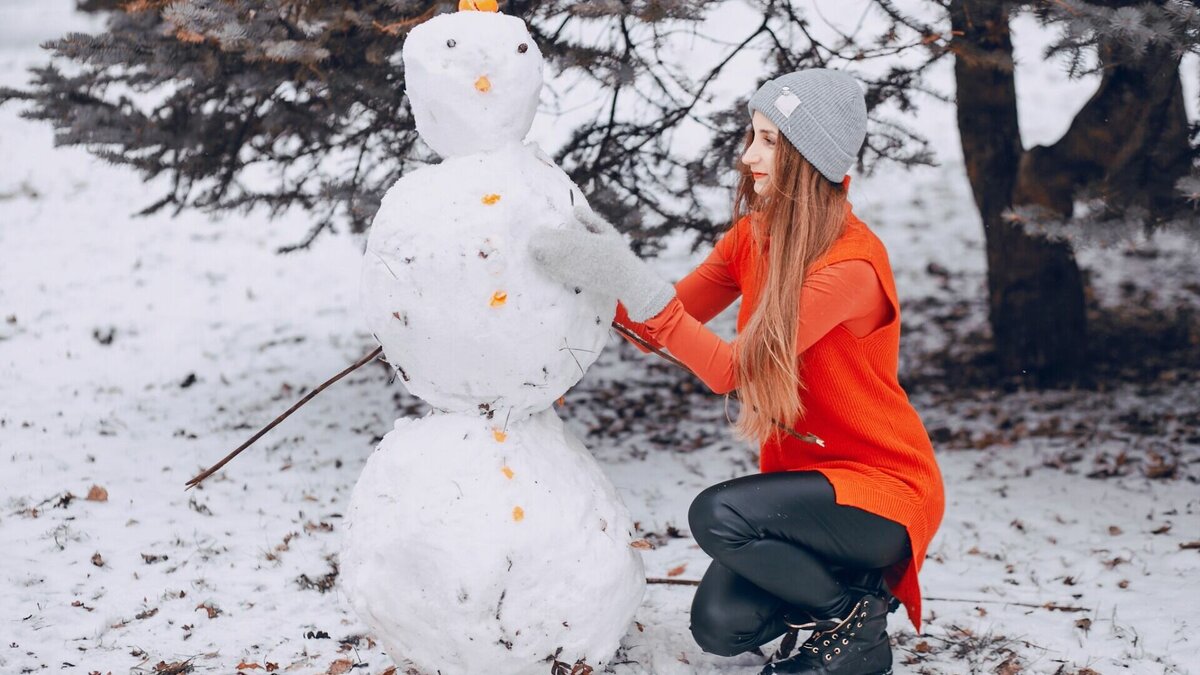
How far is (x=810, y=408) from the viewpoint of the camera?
2.88m

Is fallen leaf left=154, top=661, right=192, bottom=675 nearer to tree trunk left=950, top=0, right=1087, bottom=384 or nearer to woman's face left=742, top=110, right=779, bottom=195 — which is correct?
woman's face left=742, top=110, right=779, bottom=195

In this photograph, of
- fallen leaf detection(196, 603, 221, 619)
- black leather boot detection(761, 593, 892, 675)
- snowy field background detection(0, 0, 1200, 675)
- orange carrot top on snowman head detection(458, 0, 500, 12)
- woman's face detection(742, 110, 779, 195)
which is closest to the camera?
orange carrot top on snowman head detection(458, 0, 500, 12)

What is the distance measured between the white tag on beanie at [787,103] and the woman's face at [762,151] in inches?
2.3

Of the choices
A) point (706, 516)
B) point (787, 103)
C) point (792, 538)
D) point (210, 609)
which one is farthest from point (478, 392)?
point (210, 609)

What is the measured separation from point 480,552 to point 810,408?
3.24 ft

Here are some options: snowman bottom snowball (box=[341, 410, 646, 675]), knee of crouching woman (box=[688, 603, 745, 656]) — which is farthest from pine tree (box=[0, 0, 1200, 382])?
knee of crouching woman (box=[688, 603, 745, 656])

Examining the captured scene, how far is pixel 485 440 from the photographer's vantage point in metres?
2.65

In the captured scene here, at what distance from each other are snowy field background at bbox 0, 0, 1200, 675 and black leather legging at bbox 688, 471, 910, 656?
15.9 inches

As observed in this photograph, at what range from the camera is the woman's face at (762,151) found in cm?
273

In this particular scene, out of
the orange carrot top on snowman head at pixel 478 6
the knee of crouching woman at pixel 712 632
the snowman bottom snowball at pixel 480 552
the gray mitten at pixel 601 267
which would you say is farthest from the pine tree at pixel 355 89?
the knee of crouching woman at pixel 712 632

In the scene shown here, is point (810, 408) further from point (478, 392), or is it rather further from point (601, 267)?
point (478, 392)

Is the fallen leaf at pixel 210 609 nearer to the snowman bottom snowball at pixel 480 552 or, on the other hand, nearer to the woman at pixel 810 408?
the snowman bottom snowball at pixel 480 552

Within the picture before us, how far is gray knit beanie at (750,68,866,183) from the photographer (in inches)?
104

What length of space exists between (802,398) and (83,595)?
2.51 meters
